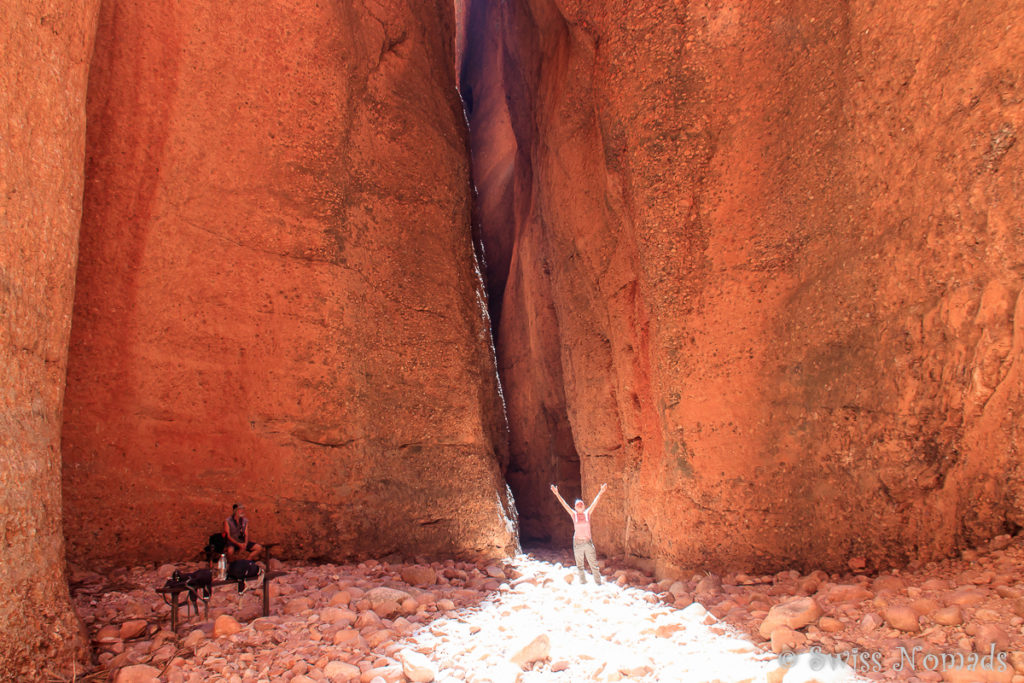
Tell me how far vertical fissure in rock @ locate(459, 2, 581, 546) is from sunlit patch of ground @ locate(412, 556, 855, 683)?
384 centimetres

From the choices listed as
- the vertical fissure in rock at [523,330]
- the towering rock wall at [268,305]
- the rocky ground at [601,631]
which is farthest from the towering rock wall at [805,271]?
the vertical fissure in rock at [523,330]

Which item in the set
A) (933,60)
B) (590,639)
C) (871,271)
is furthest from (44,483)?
(933,60)

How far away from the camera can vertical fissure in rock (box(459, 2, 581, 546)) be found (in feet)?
27.1

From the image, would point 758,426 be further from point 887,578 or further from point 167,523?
point 167,523

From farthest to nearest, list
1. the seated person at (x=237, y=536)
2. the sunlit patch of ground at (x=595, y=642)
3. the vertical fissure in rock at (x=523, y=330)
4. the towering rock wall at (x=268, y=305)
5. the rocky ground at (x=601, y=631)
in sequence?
the vertical fissure in rock at (x=523, y=330) < the towering rock wall at (x=268, y=305) < the seated person at (x=237, y=536) < the sunlit patch of ground at (x=595, y=642) < the rocky ground at (x=601, y=631)

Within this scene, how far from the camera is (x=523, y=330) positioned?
9.24 m

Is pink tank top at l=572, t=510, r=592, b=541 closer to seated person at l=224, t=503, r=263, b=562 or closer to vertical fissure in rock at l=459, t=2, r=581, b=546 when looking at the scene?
seated person at l=224, t=503, r=263, b=562

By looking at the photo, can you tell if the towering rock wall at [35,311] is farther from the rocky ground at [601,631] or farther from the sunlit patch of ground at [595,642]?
the sunlit patch of ground at [595,642]

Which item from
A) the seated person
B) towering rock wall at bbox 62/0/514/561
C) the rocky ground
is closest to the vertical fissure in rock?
towering rock wall at bbox 62/0/514/561

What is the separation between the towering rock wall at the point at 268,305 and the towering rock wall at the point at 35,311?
3.76ft

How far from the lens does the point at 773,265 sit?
4.16 metres

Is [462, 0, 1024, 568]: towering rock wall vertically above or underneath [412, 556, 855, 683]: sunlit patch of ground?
above

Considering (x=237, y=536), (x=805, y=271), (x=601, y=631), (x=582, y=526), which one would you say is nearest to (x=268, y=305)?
(x=237, y=536)

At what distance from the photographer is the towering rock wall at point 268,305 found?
4.41 meters
